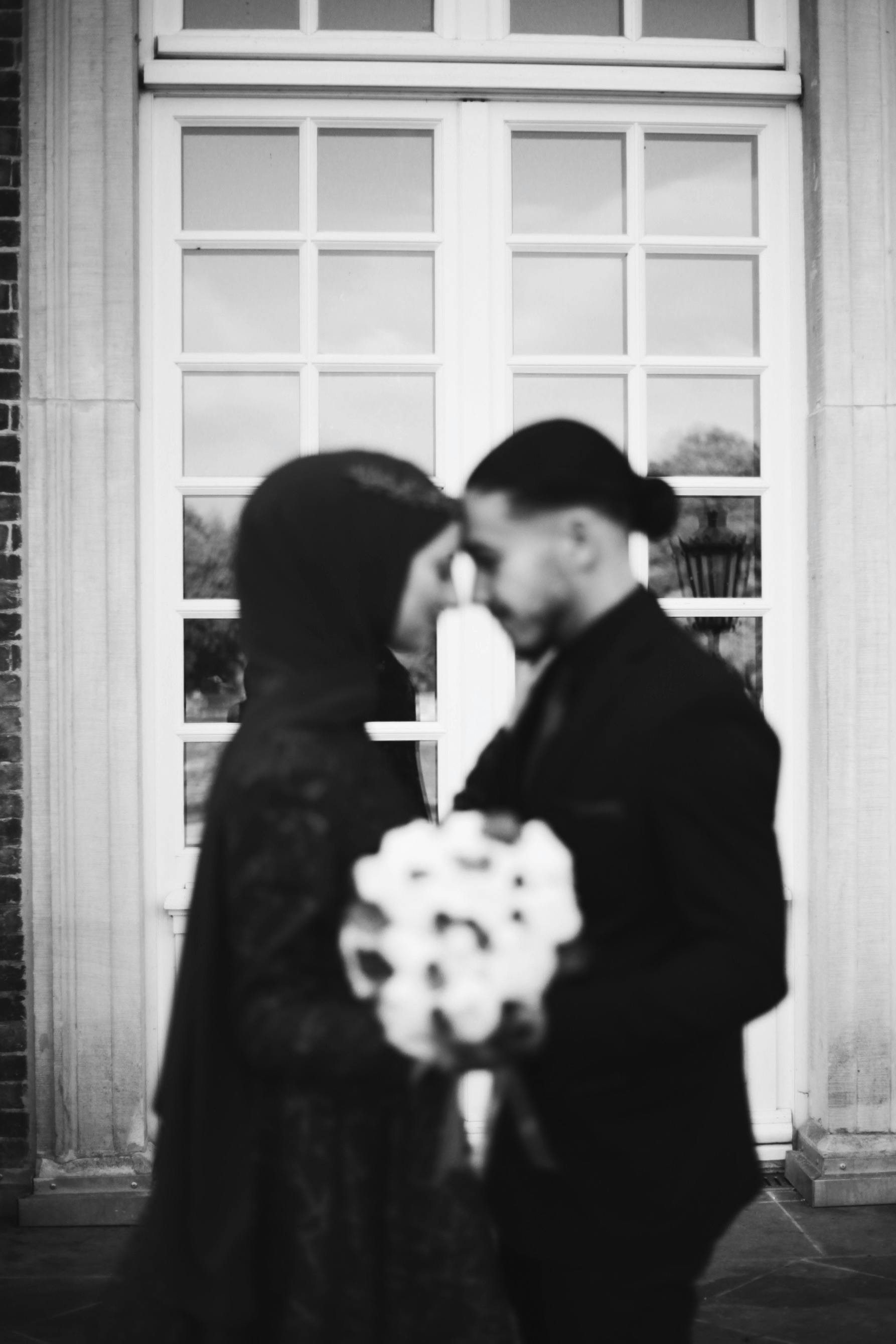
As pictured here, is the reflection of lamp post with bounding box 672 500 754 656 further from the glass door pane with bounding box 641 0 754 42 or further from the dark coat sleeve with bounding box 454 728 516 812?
the dark coat sleeve with bounding box 454 728 516 812

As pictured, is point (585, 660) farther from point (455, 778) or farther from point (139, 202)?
point (139, 202)

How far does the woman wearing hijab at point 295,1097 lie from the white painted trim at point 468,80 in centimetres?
338

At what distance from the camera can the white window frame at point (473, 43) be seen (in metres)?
4.73

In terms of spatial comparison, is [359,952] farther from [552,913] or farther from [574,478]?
[574,478]

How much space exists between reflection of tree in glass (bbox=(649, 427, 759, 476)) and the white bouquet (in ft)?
11.4

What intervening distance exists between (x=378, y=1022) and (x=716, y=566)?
11.5 feet

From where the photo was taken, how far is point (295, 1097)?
6.38 feet

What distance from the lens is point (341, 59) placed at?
4758 mm

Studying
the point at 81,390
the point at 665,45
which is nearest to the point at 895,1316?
the point at 81,390

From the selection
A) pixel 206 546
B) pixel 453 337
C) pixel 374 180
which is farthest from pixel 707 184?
pixel 206 546

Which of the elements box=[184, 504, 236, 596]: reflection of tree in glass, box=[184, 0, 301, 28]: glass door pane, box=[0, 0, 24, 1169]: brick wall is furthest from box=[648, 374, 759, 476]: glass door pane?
box=[0, 0, 24, 1169]: brick wall

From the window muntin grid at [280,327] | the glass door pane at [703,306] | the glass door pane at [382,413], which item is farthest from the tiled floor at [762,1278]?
the glass door pane at [703,306]

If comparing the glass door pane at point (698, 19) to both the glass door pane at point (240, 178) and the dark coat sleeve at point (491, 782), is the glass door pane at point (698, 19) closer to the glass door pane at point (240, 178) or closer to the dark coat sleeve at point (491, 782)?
the glass door pane at point (240, 178)

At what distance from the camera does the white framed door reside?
4844mm
